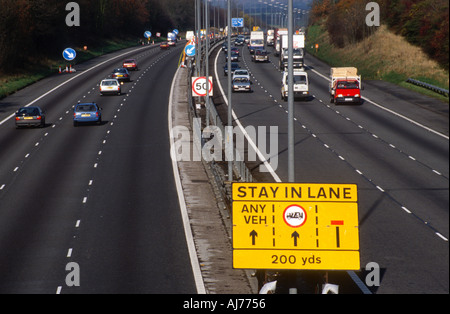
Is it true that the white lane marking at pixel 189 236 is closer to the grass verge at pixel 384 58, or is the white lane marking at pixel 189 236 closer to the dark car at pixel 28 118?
the grass verge at pixel 384 58

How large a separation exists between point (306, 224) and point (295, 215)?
230 millimetres

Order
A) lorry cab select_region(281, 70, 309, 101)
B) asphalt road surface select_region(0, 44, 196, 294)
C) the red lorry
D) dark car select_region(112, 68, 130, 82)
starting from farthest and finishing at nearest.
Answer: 1. dark car select_region(112, 68, 130, 82)
2. lorry cab select_region(281, 70, 309, 101)
3. the red lorry
4. asphalt road surface select_region(0, 44, 196, 294)

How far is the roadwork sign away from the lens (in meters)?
11.7

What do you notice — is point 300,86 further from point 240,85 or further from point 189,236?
point 189,236

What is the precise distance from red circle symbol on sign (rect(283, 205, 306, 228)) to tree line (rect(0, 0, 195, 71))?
248 ft

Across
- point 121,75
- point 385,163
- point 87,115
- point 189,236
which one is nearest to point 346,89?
point 87,115

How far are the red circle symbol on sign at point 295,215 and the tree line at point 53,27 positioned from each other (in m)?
75.5

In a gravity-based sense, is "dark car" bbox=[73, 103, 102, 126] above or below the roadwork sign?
below

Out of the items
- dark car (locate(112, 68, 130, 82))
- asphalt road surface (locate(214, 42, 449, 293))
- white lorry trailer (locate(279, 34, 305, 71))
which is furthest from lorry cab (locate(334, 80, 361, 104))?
dark car (locate(112, 68, 130, 82))

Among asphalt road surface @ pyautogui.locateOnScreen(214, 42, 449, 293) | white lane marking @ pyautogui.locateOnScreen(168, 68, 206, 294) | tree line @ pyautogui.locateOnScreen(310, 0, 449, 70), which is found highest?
tree line @ pyautogui.locateOnScreen(310, 0, 449, 70)

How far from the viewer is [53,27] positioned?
10406 cm

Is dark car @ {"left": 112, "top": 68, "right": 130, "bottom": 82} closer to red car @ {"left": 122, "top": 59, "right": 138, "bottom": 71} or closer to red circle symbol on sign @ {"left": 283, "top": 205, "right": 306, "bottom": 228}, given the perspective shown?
red car @ {"left": 122, "top": 59, "right": 138, "bottom": 71}

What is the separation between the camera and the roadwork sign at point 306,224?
1166 centimetres
